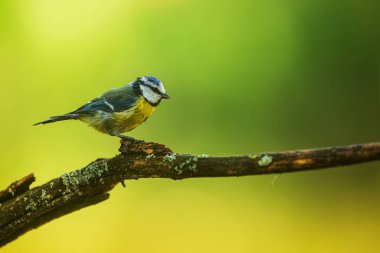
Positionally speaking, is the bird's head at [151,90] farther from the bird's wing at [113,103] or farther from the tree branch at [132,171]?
the tree branch at [132,171]

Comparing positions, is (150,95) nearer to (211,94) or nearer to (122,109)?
(122,109)

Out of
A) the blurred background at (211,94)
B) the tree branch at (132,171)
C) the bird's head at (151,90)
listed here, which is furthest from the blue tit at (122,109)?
the blurred background at (211,94)

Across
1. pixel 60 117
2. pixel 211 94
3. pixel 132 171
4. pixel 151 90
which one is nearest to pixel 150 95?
pixel 151 90

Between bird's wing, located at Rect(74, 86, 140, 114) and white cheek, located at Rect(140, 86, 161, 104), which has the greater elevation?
bird's wing, located at Rect(74, 86, 140, 114)

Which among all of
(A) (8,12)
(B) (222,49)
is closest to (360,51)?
(B) (222,49)

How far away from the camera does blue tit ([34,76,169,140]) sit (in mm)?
2186

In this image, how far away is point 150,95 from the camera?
2.23 meters

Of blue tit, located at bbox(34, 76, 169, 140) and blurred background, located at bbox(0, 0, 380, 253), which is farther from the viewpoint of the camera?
blurred background, located at bbox(0, 0, 380, 253)

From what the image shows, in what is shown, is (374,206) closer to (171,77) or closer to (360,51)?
(360,51)

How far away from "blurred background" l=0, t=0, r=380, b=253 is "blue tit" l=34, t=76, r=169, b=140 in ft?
5.96

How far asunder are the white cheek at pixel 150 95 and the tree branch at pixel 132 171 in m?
0.52

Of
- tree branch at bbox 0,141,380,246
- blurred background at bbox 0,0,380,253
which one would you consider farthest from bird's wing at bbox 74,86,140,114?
blurred background at bbox 0,0,380,253

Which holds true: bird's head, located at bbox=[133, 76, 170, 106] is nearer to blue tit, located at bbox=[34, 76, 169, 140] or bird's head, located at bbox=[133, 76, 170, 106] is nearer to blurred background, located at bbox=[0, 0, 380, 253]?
blue tit, located at bbox=[34, 76, 169, 140]

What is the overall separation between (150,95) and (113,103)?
162 mm
